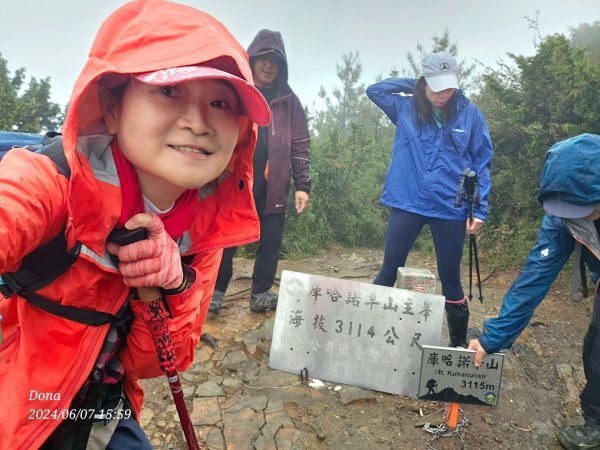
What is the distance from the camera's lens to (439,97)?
289 centimetres

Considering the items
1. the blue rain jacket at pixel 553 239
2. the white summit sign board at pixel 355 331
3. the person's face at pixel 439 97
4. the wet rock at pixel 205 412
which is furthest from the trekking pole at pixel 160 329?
the person's face at pixel 439 97

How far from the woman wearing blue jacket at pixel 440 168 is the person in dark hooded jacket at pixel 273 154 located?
0.85 m

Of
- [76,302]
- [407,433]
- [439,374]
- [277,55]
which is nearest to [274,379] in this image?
[407,433]

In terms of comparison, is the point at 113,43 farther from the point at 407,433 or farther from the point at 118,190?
the point at 407,433

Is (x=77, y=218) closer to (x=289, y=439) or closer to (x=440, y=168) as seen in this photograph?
(x=289, y=439)

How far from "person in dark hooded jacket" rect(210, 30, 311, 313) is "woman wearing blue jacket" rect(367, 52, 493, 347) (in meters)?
0.85

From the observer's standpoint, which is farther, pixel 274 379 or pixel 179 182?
pixel 274 379

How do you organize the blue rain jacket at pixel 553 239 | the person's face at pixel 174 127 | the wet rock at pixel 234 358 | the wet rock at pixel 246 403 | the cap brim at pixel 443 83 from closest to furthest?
the person's face at pixel 174 127 → the blue rain jacket at pixel 553 239 → the wet rock at pixel 246 403 → the cap brim at pixel 443 83 → the wet rock at pixel 234 358

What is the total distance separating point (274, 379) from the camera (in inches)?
113

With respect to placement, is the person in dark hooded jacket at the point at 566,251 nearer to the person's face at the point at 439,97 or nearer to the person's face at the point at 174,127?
the person's face at the point at 439,97

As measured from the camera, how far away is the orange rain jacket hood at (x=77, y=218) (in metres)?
0.88

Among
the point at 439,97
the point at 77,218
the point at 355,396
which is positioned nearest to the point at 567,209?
the point at 439,97

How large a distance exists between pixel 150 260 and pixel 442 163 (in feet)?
7.85

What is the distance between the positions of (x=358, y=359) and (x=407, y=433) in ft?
1.73
